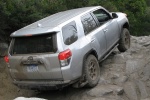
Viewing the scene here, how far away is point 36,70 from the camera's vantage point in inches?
269

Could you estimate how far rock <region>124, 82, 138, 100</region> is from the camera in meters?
7.92

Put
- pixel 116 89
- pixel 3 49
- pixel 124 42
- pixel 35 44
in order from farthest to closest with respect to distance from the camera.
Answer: pixel 3 49
pixel 124 42
pixel 116 89
pixel 35 44

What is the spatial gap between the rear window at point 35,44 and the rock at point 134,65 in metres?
2.97

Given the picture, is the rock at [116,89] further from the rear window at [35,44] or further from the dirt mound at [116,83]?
the rear window at [35,44]

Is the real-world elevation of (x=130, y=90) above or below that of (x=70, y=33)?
below

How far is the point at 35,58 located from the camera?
677 cm

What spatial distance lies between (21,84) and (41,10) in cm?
533

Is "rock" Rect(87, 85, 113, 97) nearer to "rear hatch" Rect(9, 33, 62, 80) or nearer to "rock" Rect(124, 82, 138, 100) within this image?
"rock" Rect(124, 82, 138, 100)

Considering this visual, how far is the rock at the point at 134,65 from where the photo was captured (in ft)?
29.0

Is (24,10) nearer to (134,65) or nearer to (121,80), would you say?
(134,65)

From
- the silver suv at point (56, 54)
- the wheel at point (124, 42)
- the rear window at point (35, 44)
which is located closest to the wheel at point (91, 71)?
the silver suv at point (56, 54)

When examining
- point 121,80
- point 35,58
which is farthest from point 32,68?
point 121,80

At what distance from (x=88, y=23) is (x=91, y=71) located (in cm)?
132

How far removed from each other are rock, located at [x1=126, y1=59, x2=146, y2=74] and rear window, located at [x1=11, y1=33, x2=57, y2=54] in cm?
297
